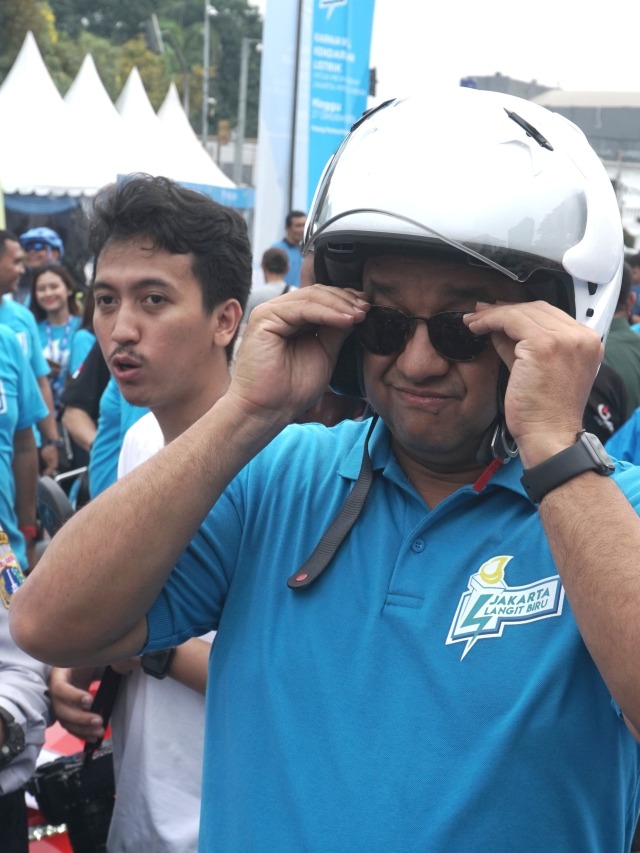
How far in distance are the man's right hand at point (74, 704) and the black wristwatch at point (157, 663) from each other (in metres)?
0.27

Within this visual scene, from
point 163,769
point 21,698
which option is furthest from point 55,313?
point 163,769

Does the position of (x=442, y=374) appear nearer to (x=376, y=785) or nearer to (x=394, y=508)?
(x=394, y=508)

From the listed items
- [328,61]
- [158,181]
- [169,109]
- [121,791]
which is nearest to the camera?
[121,791]

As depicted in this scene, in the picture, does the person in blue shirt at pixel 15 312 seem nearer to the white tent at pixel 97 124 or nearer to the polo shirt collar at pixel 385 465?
the polo shirt collar at pixel 385 465

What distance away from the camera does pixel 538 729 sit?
1.49 metres

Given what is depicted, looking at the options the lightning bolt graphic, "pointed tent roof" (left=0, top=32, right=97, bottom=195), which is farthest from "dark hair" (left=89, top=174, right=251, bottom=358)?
"pointed tent roof" (left=0, top=32, right=97, bottom=195)

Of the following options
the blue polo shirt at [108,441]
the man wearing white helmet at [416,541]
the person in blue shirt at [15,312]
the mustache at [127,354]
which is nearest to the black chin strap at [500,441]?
the man wearing white helmet at [416,541]

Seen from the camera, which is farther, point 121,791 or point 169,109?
point 169,109

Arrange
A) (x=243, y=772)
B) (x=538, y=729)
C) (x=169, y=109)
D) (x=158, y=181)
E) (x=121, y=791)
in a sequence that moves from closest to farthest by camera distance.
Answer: (x=538, y=729), (x=243, y=772), (x=121, y=791), (x=158, y=181), (x=169, y=109)

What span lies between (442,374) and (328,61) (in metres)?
8.07

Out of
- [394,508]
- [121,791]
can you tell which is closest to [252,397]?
[394,508]

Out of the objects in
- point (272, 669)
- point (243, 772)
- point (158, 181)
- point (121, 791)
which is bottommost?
point (121, 791)

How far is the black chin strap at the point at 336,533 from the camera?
5.62 feet

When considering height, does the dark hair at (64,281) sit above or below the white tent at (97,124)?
below
